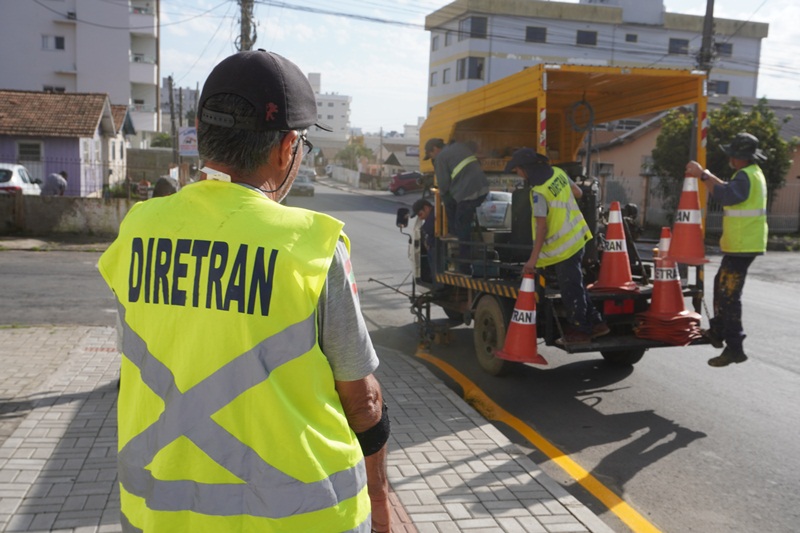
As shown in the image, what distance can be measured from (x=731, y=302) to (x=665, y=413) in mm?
1199

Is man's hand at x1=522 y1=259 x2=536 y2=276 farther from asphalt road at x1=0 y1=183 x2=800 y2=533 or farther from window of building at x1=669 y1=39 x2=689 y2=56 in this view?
window of building at x1=669 y1=39 x2=689 y2=56

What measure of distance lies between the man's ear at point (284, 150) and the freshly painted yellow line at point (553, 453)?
337 cm

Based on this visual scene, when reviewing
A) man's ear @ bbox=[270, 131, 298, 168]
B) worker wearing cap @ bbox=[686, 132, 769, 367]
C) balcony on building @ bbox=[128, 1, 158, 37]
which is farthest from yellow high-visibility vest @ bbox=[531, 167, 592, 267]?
balcony on building @ bbox=[128, 1, 158, 37]

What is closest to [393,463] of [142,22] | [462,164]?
[462,164]

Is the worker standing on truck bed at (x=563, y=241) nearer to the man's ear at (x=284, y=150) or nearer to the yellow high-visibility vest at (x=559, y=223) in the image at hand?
the yellow high-visibility vest at (x=559, y=223)

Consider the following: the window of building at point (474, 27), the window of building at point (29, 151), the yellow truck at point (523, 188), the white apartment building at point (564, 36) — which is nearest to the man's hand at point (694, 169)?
the yellow truck at point (523, 188)

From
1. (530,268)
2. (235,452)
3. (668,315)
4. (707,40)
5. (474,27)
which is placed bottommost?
(668,315)

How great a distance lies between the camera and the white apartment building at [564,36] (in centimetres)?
5625

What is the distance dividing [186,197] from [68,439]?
387 cm

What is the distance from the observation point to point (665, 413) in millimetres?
6418

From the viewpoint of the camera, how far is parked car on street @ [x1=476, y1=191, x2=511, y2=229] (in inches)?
379

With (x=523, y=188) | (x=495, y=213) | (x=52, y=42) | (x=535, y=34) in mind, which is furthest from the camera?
(x=535, y=34)

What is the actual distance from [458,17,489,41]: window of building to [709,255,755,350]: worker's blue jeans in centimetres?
5195

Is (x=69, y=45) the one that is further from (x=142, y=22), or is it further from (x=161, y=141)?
(x=161, y=141)
